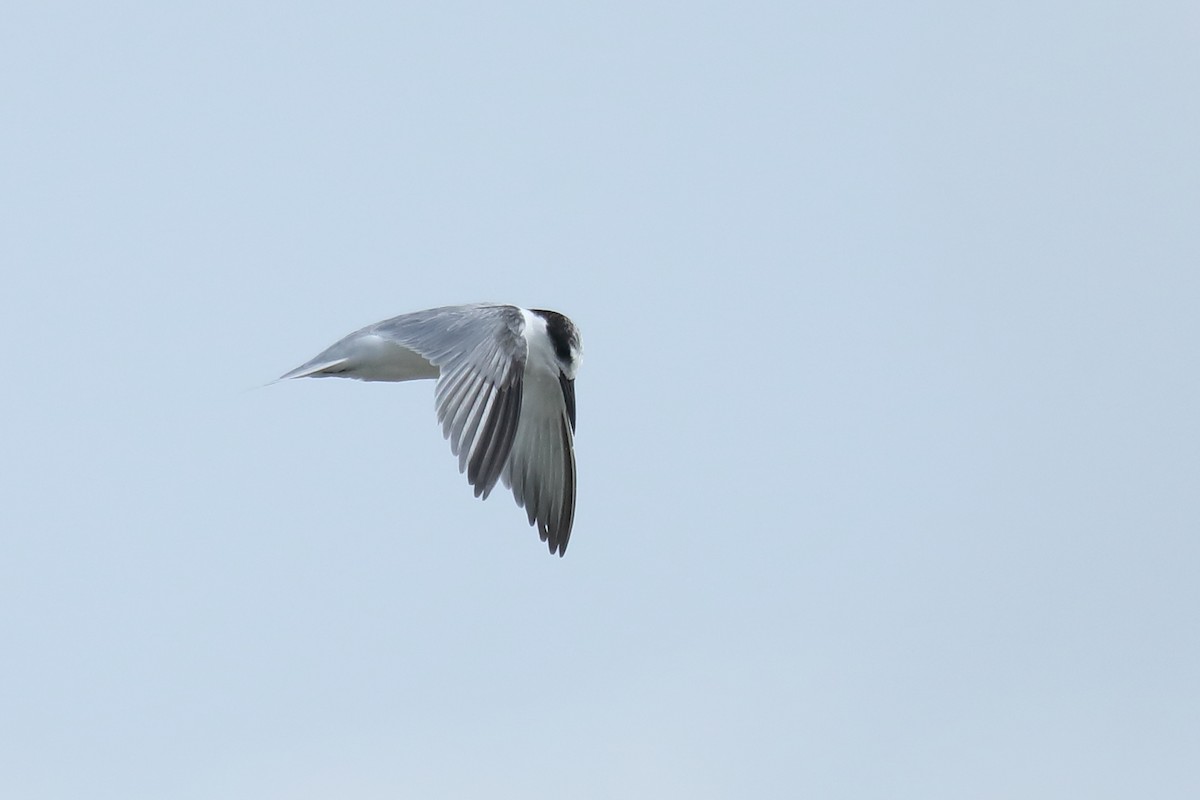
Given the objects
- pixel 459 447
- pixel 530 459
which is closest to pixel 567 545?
pixel 530 459

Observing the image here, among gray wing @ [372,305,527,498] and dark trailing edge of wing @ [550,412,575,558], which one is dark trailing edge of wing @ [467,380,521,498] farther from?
dark trailing edge of wing @ [550,412,575,558]

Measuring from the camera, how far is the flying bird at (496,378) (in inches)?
538

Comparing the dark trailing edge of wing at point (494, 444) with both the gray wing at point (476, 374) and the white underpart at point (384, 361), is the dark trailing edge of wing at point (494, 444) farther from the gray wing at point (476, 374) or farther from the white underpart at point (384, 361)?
the white underpart at point (384, 361)

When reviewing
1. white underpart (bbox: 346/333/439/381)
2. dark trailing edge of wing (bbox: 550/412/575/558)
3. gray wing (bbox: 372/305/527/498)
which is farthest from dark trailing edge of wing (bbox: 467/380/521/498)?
dark trailing edge of wing (bbox: 550/412/575/558)

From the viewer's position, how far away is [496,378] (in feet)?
46.1

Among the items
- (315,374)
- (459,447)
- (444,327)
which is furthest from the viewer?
(315,374)

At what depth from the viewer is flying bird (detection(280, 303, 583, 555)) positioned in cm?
1366

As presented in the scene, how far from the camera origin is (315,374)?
1589 centimetres

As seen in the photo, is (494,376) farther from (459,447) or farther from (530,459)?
(530,459)

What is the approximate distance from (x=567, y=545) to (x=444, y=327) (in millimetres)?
2435

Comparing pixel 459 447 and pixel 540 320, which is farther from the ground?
pixel 540 320

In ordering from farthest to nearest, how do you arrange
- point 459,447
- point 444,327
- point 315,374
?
point 315,374
point 444,327
point 459,447

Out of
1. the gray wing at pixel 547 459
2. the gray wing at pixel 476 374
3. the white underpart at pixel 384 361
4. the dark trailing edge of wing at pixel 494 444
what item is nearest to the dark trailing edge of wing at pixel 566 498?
the gray wing at pixel 547 459

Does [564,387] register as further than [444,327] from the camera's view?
Yes
